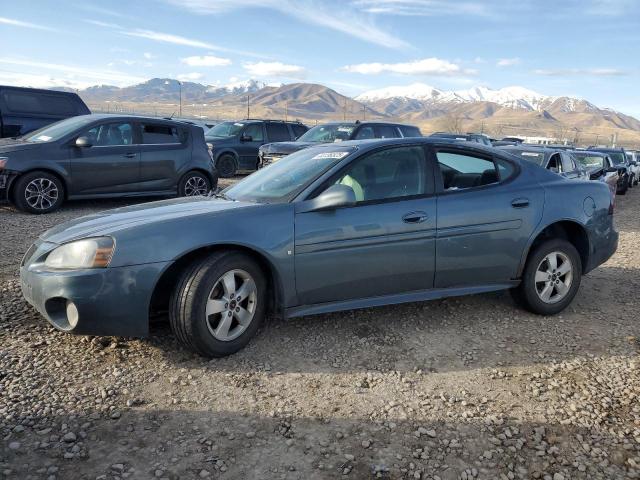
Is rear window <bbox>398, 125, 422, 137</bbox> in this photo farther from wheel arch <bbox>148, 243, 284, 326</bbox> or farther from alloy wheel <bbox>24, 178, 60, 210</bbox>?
wheel arch <bbox>148, 243, 284, 326</bbox>

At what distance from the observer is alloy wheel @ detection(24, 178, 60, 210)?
8.09 metres

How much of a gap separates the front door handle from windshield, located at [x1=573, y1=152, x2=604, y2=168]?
41.8 ft

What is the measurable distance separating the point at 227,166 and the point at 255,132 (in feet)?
4.67

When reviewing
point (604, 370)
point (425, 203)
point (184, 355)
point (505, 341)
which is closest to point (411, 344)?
point (505, 341)

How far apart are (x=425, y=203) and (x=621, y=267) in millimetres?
3733

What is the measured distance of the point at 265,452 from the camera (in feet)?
8.88

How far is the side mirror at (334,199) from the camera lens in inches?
147

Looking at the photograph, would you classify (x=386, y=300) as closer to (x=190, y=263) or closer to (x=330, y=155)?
(x=330, y=155)

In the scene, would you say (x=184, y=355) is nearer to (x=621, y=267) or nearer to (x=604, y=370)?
(x=604, y=370)

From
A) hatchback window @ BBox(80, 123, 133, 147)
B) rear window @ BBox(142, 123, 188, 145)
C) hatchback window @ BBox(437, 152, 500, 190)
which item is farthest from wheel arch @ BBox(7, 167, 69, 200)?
hatchback window @ BBox(437, 152, 500, 190)

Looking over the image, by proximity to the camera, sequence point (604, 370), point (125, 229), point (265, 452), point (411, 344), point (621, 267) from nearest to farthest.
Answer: point (265, 452) → point (125, 229) → point (604, 370) → point (411, 344) → point (621, 267)

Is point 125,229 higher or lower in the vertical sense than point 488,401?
higher

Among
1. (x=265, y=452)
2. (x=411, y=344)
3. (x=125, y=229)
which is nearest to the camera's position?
(x=265, y=452)

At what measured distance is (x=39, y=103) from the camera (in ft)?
35.7
